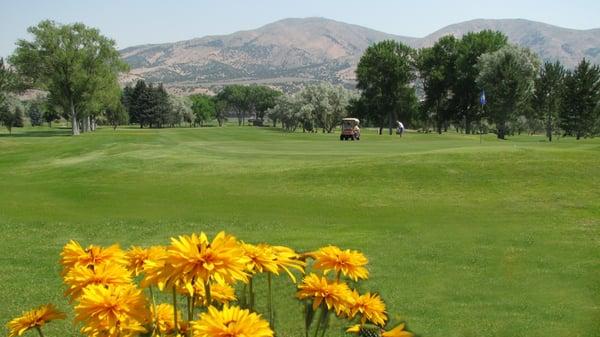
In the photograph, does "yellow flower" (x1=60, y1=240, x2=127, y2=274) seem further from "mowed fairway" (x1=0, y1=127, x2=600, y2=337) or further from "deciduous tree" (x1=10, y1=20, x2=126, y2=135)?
"deciduous tree" (x1=10, y1=20, x2=126, y2=135)

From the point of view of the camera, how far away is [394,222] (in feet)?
42.0

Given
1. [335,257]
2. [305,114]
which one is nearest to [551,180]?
[335,257]

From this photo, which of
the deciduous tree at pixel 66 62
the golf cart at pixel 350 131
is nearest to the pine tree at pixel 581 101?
the golf cart at pixel 350 131

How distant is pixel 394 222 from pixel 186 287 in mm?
10464

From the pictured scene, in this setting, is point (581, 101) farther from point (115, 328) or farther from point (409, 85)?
point (115, 328)

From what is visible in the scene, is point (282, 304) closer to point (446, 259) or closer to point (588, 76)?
point (446, 259)

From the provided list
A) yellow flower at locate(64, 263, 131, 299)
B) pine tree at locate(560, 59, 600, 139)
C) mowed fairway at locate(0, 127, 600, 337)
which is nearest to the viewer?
yellow flower at locate(64, 263, 131, 299)

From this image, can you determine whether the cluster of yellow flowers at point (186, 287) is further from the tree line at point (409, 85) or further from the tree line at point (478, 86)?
the tree line at point (478, 86)

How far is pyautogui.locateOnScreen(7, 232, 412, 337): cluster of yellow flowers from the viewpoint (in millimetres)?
2293

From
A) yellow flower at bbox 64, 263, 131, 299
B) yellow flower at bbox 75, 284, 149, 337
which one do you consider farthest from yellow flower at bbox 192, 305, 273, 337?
yellow flower at bbox 64, 263, 131, 299

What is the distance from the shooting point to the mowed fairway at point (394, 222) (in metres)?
7.50

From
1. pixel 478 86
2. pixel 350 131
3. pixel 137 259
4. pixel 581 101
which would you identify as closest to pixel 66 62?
pixel 350 131

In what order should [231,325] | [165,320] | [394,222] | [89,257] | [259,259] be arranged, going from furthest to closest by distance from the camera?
[394,222] < [165,320] < [89,257] < [259,259] < [231,325]

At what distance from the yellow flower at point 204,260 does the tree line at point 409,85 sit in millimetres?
57878
